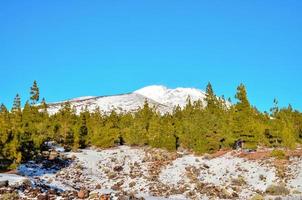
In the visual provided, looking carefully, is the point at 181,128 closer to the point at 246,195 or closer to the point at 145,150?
the point at 145,150

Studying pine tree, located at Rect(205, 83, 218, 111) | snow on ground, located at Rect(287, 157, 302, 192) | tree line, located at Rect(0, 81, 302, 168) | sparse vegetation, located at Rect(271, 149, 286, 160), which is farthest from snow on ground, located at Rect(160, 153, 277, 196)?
pine tree, located at Rect(205, 83, 218, 111)

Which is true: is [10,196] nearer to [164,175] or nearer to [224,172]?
[164,175]

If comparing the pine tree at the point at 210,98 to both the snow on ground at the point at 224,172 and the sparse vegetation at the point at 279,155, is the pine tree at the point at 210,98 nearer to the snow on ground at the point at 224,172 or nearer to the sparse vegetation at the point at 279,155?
the snow on ground at the point at 224,172

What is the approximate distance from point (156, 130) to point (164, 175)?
25712 millimetres

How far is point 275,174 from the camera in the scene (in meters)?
49.6

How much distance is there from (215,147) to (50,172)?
26608mm

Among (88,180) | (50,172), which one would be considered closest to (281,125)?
(88,180)

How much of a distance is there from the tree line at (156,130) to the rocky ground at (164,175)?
2.64m

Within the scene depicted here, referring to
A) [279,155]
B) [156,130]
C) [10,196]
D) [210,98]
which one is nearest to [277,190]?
[279,155]

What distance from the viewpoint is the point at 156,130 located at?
273 feet

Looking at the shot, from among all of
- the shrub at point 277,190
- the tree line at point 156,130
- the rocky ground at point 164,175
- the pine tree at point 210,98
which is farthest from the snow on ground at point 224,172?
the pine tree at point 210,98

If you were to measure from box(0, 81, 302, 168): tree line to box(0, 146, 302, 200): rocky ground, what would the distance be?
104 inches

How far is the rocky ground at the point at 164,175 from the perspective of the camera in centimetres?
4281

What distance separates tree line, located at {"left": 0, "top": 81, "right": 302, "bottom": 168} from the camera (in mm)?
57938
